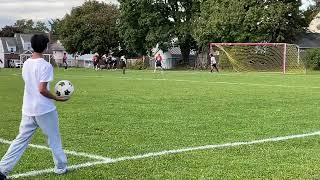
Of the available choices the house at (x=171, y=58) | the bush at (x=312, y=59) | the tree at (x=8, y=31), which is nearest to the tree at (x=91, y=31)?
the house at (x=171, y=58)

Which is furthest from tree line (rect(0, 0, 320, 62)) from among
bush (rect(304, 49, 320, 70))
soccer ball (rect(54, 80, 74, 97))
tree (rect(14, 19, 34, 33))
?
tree (rect(14, 19, 34, 33))

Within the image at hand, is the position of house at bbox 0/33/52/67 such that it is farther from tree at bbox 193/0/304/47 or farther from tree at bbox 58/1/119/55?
tree at bbox 193/0/304/47

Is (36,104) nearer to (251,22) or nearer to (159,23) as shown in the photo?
(251,22)

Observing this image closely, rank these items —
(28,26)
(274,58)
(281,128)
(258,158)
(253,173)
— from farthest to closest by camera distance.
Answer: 1. (28,26)
2. (274,58)
3. (281,128)
4. (258,158)
5. (253,173)

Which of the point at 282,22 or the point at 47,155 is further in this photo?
the point at 282,22

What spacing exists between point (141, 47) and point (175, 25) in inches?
266

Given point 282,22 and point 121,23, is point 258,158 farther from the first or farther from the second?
point 121,23

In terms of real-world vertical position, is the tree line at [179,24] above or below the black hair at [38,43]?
above

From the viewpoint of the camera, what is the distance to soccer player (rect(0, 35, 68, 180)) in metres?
6.45

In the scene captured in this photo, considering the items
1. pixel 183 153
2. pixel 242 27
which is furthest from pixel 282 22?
pixel 183 153

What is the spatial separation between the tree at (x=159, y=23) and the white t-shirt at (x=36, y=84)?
6585cm

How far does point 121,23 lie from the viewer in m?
79.2

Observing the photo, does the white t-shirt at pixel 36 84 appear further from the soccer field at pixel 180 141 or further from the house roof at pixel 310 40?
the house roof at pixel 310 40

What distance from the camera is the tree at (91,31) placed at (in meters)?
91.3
